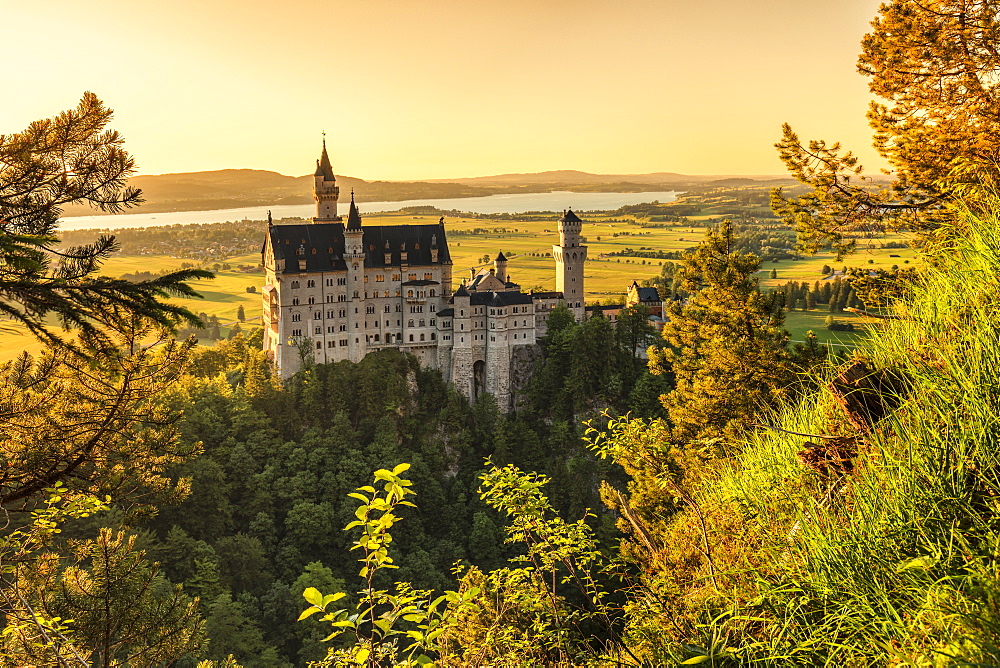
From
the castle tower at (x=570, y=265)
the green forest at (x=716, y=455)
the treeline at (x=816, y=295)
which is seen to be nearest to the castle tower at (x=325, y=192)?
the castle tower at (x=570, y=265)

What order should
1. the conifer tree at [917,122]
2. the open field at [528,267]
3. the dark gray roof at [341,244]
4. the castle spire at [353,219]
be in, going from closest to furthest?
the conifer tree at [917,122]
the dark gray roof at [341,244]
the castle spire at [353,219]
the open field at [528,267]

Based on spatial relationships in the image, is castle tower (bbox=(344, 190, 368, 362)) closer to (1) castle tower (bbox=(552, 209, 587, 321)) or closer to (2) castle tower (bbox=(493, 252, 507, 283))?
(2) castle tower (bbox=(493, 252, 507, 283))

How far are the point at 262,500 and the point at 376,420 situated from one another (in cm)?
1477

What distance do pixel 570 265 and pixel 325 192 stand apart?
97.2 feet

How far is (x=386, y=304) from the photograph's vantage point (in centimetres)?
7038

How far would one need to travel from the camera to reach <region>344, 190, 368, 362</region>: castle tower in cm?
6831

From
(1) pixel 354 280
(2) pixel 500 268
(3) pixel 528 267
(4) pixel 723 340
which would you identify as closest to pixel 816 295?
(2) pixel 500 268

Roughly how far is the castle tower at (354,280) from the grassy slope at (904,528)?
209 ft

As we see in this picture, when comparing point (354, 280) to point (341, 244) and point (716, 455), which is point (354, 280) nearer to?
point (341, 244)

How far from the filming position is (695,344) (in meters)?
23.8

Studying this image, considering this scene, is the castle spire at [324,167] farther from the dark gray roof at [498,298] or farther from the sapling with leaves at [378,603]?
the sapling with leaves at [378,603]

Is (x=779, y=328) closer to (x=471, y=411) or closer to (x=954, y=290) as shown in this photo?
(x=954, y=290)

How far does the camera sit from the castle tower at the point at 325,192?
246 ft

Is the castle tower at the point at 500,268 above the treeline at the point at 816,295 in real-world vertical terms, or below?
above
